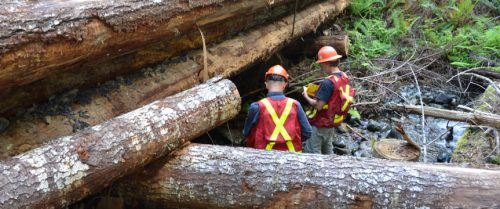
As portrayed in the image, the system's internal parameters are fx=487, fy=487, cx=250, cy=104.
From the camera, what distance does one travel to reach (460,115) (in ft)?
19.5

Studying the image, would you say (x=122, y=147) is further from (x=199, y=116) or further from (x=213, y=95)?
(x=213, y=95)

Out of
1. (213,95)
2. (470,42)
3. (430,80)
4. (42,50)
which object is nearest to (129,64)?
(213,95)

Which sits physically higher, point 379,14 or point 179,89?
point 379,14

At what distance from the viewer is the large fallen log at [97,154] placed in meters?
2.70

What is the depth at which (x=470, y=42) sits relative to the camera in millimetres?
9055

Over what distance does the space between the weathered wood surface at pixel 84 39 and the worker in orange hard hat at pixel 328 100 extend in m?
1.31

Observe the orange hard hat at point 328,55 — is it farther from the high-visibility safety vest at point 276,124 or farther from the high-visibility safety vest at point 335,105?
the high-visibility safety vest at point 276,124

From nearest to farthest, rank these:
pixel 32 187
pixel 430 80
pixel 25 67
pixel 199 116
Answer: pixel 32 187 < pixel 25 67 < pixel 199 116 < pixel 430 80

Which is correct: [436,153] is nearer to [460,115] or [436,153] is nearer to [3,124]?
[460,115]

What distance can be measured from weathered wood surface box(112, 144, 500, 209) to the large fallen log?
241 mm

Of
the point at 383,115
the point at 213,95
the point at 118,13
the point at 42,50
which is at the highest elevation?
the point at 118,13

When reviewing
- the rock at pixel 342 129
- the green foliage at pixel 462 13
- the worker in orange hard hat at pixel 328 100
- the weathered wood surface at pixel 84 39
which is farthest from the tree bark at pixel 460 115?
the green foliage at pixel 462 13

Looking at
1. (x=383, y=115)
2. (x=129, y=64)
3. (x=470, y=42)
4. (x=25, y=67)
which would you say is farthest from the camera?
(x=470, y=42)

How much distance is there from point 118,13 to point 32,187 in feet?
4.95
